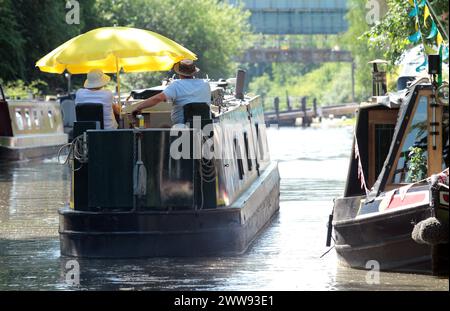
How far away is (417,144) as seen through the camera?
13133mm

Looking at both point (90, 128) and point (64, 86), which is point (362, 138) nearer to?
point (90, 128)

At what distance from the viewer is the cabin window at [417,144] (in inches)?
515

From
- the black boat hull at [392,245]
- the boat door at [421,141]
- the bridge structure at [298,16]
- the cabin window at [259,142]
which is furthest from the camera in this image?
the bridge structure at [298,16]

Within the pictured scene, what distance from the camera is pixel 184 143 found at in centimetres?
1365

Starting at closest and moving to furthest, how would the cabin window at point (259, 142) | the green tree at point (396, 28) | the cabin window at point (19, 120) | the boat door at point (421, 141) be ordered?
1. the boat door at point (421, 141)
2. the cabin window at point (259, 142)
3. the green tree at point (396, 28)
4. the cabin window at point (19, 120)

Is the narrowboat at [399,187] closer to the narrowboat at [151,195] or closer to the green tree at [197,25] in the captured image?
the narrowboat at [151,195]

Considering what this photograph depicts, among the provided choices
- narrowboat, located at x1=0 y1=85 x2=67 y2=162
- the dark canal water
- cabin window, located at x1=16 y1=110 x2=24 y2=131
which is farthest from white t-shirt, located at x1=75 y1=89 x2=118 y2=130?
cabin window, located at x1=16 y1=110 x2=24 y2=131

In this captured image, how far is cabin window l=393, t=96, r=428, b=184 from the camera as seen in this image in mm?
13086

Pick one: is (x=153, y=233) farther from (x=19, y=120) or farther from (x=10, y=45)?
(x=10, y=45)

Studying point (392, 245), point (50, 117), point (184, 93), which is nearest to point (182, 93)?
point (184, 93)

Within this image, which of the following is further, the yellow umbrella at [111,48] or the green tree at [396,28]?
the green tree at [396,28]

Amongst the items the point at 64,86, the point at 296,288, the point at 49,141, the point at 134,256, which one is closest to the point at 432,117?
the point at 296,288

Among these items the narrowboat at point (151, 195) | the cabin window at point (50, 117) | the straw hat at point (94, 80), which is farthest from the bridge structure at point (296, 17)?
the narrowboat at point (151, 195)

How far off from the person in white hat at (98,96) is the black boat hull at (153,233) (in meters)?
1.27
